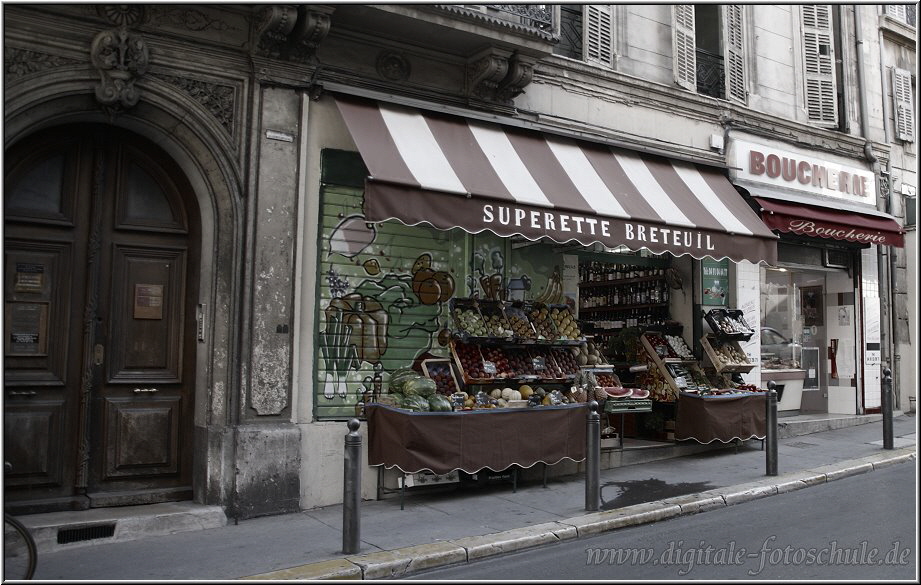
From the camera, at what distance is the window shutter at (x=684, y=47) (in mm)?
11672

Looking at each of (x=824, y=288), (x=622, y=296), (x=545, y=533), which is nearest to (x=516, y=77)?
(x=622, y=296)

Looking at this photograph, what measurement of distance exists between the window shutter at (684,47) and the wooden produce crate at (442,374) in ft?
21.4

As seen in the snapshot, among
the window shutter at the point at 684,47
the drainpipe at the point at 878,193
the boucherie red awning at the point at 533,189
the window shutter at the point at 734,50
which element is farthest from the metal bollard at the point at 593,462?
the drainpipe at the point at 878,193

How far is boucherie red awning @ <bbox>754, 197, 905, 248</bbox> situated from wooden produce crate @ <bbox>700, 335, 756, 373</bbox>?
2.11 m

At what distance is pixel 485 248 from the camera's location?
Result: 9.44 meters

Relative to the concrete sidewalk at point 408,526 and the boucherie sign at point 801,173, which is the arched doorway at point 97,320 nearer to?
the concrete sidewalk at point 408,526

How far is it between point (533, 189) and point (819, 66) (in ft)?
31.2

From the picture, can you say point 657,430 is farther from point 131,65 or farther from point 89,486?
point 131,65

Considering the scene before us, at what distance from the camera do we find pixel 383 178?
6992 mm

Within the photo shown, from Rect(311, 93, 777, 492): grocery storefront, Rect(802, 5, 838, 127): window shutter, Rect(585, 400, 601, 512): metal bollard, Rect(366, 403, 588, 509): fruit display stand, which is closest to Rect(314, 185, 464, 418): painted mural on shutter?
Rect(311, 93, 777, 492): grocery storefront

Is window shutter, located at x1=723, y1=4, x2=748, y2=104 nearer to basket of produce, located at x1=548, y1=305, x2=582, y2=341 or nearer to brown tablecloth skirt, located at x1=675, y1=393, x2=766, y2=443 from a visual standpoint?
brown tablecloth skirt, located at x1=675, y1=393, x2=766, y2=443

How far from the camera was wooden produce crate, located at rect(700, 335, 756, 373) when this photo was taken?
1116 centimetres

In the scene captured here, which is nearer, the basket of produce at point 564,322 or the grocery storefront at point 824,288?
the basket of produce at point 564,322

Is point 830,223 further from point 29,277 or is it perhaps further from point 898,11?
point 29,277
